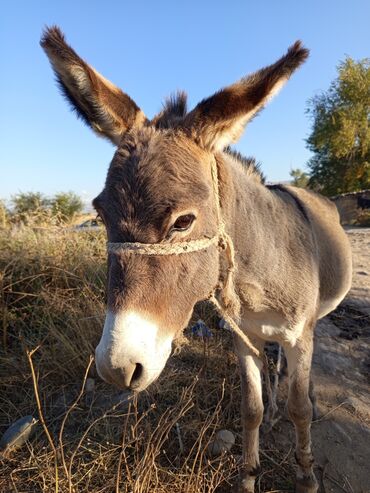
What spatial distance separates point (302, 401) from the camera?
249 centimetres

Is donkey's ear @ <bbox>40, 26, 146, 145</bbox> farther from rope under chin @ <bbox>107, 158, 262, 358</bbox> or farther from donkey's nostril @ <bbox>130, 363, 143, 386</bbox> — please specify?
donkey's nostril @ <bbox>130, 363, 143, 386</bbox>

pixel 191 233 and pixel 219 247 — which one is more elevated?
pixel 191 233

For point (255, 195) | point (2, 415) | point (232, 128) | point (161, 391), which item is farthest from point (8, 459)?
point (232, 128)

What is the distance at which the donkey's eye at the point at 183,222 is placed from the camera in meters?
1.60

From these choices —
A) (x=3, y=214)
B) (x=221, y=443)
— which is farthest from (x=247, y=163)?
(x=3, y=214)

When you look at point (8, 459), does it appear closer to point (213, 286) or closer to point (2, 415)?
point (2, 415)

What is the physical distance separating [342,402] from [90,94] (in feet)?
12.1

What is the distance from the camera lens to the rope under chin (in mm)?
1509

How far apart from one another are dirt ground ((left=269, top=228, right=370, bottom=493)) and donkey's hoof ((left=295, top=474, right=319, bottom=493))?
19 centimetres

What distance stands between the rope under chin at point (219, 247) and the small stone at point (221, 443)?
135cm

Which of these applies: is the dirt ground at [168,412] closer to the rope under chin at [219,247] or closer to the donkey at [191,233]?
the donkey at [191,233]

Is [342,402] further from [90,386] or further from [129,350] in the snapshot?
[129,350]

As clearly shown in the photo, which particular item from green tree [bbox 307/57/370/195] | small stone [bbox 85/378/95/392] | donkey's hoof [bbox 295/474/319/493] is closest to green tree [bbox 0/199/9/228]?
small stone [bbox 85/378/95/392]

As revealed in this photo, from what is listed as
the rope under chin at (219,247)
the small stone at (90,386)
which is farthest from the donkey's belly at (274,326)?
the small stone at (90,386)
